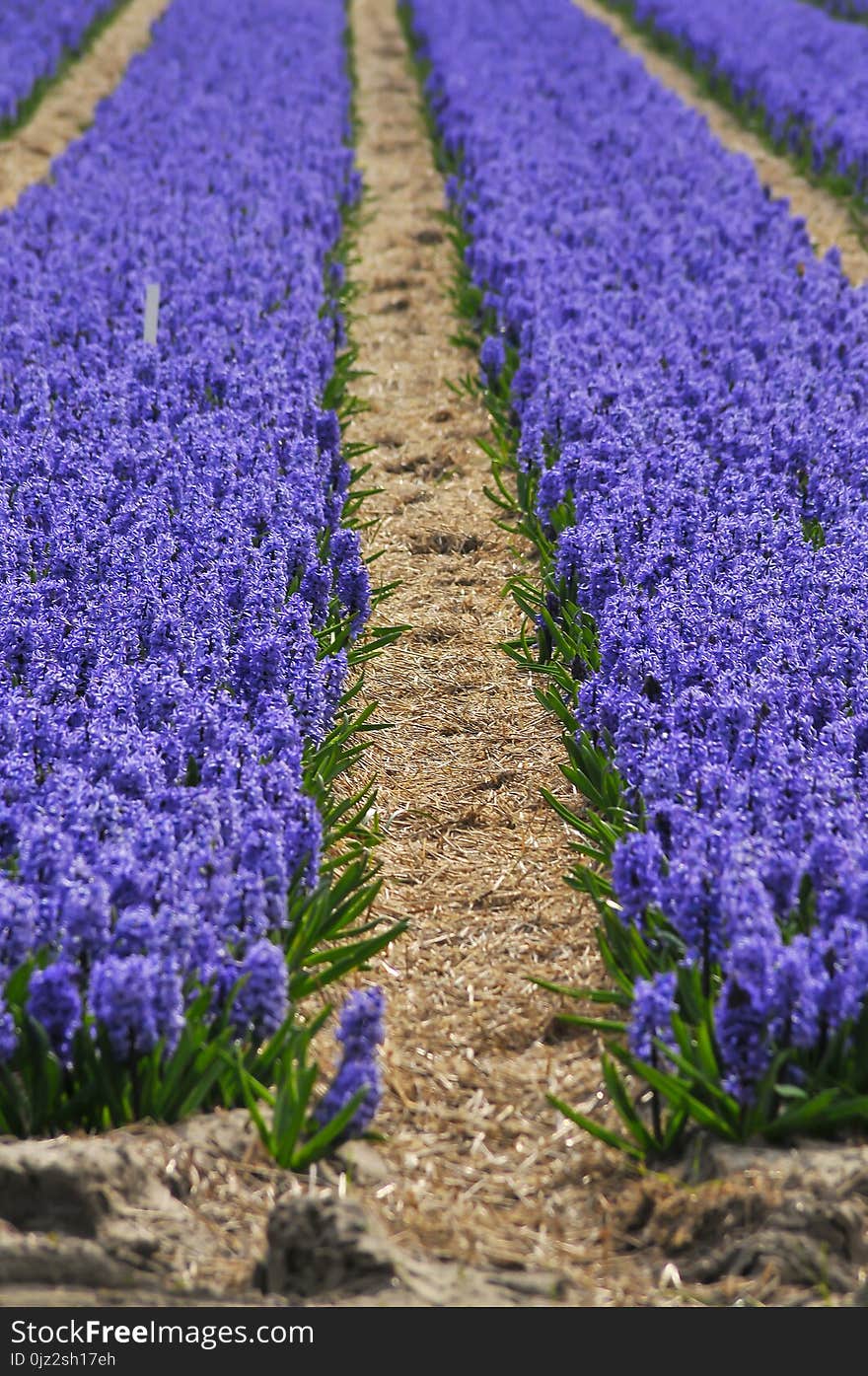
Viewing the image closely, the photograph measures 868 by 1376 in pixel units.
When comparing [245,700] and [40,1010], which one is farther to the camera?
[245,700]

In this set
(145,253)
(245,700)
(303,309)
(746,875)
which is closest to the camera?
(746,875)

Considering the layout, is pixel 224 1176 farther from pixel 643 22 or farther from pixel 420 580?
pixel 643 22

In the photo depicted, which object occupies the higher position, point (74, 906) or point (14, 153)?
point (74, 906)

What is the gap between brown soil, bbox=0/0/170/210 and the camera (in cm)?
1605

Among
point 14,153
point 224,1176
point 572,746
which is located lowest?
point 14,153

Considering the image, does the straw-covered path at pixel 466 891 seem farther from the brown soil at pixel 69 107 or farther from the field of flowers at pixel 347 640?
the brown soil at pixel 69 107

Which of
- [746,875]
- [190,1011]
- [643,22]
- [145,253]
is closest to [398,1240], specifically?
[190,1011]

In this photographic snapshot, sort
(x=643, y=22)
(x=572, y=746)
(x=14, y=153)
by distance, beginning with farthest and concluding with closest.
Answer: (x=643, y=22), (x=14, y=153), (x=572, y=746)

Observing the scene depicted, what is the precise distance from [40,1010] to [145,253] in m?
8.10

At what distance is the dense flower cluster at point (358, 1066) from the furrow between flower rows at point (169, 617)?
0.24m

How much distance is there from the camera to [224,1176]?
3.70 m

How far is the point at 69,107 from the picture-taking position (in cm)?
1950

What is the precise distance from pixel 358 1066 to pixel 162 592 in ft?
8.37

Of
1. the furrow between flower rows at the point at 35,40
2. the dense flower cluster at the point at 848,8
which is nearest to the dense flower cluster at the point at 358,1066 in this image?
the furrow between flower rows at the point at 35,40
